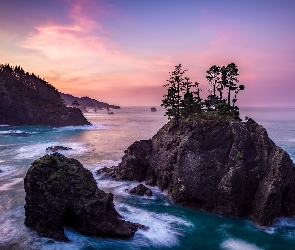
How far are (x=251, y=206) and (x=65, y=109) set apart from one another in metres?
146

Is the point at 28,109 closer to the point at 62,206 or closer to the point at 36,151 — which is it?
the point at 36,151

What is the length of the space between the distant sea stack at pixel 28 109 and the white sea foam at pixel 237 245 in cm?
14086

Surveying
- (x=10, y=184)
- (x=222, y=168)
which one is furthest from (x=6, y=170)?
(x=222, y=168)

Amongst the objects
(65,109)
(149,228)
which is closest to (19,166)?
(149,228)

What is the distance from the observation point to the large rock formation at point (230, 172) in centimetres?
3377

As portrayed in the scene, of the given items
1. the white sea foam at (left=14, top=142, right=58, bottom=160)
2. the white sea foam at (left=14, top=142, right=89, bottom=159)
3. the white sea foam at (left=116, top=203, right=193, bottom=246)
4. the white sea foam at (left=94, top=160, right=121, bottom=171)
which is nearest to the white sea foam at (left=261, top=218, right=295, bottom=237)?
the white sea foam at (left=116, top=203, right=193, bottom=246)

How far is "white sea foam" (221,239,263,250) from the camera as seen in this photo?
88.7 ft

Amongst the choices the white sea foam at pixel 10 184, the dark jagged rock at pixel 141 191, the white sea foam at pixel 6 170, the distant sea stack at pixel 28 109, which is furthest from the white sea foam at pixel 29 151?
the distant sea stack at pixel 28 109

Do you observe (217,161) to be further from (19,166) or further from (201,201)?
(19,166)

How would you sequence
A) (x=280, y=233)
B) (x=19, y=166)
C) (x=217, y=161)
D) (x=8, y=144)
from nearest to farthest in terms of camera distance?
(x=280, y=233) < (x=217, y=161) < (x=19, y=166) < (x=8, y=144)

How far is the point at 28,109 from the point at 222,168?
499ft

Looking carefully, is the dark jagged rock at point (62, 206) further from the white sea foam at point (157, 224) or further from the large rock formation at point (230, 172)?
the large rock formation at point (230, 172)

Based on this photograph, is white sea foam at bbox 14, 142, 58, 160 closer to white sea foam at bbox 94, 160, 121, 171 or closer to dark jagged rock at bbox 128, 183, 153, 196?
white sea foam at bbox 94, 160, 121, 171

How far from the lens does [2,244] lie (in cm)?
2628
